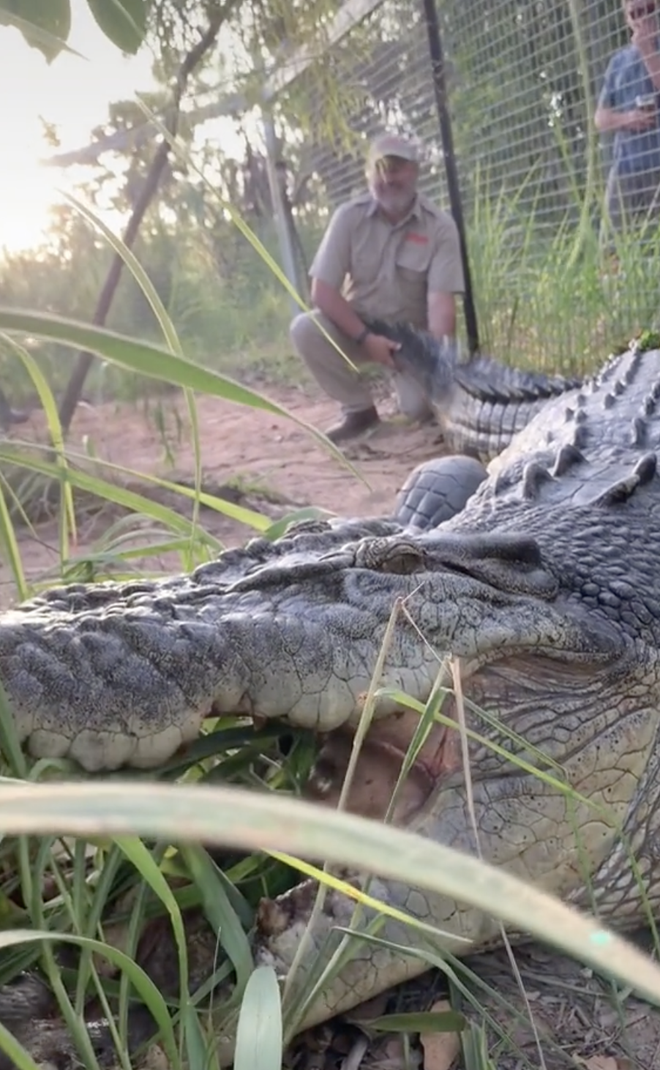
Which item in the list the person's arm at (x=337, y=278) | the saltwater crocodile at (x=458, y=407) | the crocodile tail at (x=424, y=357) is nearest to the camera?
the saltwater crocodile at (x=458, y=407)

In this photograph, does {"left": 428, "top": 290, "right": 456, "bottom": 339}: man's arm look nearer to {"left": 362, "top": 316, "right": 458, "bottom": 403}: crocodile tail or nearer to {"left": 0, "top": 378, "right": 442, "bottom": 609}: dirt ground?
{"left": 362, "top": 316, "right": 458, "bottom": 403}: crocodile tail

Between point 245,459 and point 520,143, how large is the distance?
2312mm

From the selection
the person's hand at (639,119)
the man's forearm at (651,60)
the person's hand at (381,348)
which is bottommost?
the person's hand at (381,348)

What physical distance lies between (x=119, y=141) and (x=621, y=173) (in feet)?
10.2

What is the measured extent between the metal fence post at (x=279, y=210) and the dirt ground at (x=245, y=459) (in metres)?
1.77

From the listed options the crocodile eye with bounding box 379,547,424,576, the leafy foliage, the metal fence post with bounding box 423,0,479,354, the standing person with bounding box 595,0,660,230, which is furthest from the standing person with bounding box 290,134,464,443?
the leafy foliage

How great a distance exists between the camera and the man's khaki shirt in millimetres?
6086

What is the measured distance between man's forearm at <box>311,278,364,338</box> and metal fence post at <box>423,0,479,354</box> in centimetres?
72

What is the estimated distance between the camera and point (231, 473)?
5.10 m

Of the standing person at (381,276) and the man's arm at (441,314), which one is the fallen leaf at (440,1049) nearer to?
the standing person at (381,276)

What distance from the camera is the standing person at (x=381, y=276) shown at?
6.02 metres

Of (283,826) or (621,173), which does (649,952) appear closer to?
(283,826)

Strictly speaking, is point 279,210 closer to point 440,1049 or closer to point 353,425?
point 353,425

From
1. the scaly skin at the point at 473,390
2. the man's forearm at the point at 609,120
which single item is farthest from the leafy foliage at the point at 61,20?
the man's forearm at the point at 609,120
